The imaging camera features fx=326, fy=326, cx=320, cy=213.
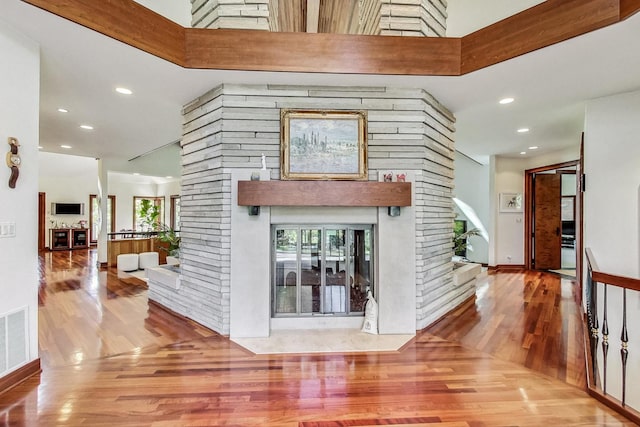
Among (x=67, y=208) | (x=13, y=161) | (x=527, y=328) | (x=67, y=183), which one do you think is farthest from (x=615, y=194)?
(x=67, y=183)

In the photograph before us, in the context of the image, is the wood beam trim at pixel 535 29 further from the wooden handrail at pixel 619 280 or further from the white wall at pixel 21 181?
the white wall at pixel 21 181

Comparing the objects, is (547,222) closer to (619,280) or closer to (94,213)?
(619,280)

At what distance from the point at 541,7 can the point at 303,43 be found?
1984mm

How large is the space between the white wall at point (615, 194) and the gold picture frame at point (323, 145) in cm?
278

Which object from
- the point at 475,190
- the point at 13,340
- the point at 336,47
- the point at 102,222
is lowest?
the point at 13,340

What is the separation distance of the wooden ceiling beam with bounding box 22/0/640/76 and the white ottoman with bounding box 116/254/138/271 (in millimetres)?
5495

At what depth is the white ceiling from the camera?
260cm

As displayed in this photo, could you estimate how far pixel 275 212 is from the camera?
3439 millimetres

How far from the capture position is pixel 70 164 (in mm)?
10266

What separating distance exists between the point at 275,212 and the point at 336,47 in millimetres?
1705

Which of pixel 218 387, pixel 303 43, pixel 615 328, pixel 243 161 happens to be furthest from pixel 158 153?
pixel 615 328

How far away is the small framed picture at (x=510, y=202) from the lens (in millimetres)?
7391

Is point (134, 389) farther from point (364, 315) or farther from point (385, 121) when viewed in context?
point (385, 121)

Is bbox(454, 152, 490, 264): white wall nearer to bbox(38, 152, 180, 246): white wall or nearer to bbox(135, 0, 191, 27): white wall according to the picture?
bbox(135, 0, 191, 27): white wall
